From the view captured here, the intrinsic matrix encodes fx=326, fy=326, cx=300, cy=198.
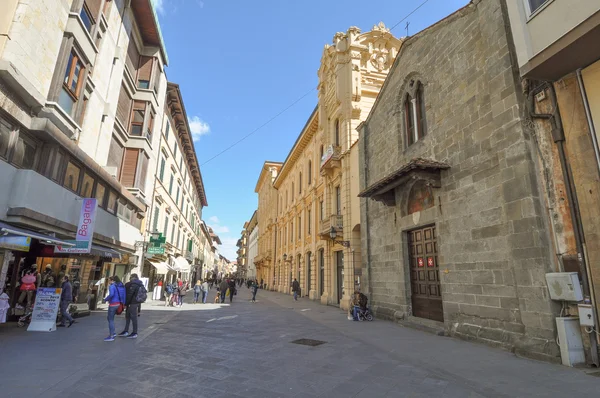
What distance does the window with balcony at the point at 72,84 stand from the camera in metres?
11.3

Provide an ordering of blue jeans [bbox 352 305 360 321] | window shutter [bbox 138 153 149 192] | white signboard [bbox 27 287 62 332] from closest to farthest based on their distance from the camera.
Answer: white signboard [bbox 27 287 62 332] → blue jeans [bbox 352 305 360 321] → window shutter [bbox 138 153 149 192]

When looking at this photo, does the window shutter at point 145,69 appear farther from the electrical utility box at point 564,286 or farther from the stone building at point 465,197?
the electrical utility box at point 564,286

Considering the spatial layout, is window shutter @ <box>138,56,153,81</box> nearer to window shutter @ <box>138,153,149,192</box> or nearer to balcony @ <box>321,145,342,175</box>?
window shutter @ <box>138,153,149,192</box>

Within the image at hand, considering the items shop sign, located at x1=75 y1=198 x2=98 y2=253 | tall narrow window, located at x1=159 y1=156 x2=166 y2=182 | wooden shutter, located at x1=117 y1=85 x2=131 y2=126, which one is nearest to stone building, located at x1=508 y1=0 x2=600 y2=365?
shop sign, located at x1=75 y1=198 x2=98 y2=253

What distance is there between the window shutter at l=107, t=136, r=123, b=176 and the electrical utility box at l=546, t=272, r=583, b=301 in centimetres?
1807

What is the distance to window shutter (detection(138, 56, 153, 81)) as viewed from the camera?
778 inches

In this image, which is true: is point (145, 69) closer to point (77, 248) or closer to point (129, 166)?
point (129, 166)

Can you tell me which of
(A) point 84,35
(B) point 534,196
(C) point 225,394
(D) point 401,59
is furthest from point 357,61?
(C) point 225,394

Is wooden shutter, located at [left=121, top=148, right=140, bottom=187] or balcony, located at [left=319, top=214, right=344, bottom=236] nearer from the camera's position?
wooden shutter, located at [left=121, top=148, right=140, bottom=187]

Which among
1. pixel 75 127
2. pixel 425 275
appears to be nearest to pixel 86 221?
pixel 75 127

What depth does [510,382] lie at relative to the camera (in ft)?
16.2

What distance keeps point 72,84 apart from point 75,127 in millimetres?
1587

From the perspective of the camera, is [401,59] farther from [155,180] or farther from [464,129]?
[155,180]

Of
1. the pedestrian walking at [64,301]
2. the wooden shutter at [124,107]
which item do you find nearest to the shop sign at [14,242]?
the pedestrian walking at [64,301]
